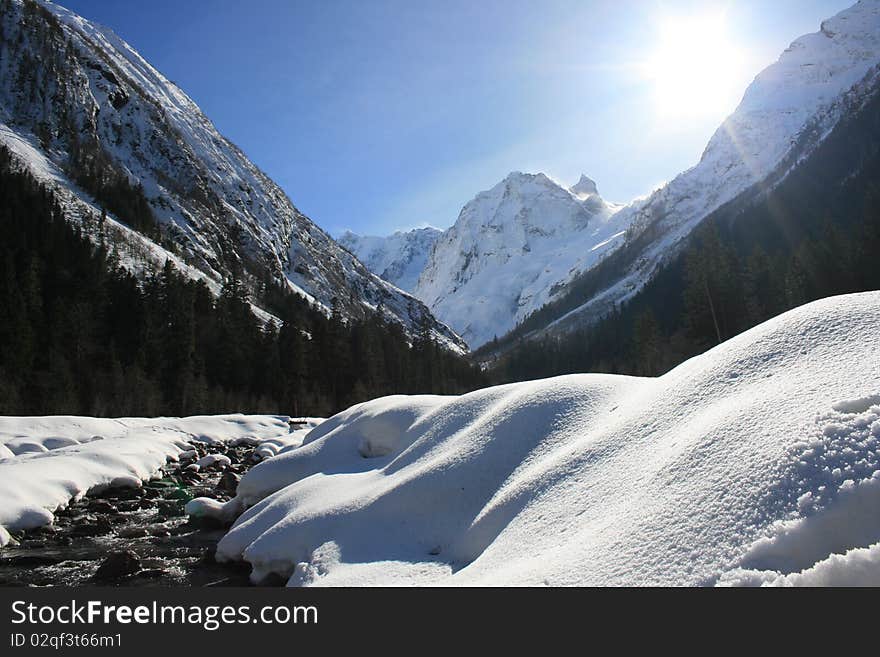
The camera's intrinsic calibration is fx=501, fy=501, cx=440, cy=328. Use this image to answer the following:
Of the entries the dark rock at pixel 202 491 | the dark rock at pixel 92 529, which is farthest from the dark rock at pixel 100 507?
the dark rock at pixel 202 491

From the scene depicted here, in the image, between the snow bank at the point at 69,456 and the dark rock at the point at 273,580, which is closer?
the dark rock at the point at 273,580

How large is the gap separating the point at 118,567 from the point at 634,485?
27.2 feet

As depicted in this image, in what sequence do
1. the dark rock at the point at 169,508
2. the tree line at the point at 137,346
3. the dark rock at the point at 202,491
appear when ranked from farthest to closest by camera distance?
the tree line at the point at 137,346 < the dark rock at the point at 202,491 < the dark rock at the point at 169,508

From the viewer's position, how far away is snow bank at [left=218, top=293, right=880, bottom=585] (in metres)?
2.50

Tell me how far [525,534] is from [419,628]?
1.56m

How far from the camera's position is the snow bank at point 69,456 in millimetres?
11039

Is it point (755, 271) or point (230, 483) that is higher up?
point (755, 271)

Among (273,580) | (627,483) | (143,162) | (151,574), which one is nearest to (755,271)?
(627,483)

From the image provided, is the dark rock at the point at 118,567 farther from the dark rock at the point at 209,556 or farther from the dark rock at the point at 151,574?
the dark rock at the point at 209,556

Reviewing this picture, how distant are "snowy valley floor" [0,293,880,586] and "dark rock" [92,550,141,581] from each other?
140 centimetres

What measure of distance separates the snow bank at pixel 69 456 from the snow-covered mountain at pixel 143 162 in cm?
4777

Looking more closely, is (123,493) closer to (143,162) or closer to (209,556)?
(209,556)

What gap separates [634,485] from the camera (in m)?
3.64

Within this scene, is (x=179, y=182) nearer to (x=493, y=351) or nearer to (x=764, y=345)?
(x=493, y=351)
